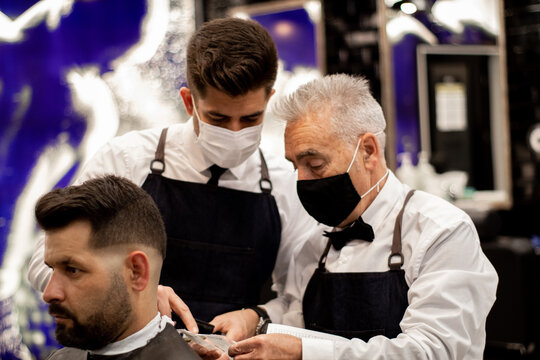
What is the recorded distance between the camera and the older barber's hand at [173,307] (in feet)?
6.40

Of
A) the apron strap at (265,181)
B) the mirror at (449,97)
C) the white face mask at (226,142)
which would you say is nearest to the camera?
the white face mask at (226,142)

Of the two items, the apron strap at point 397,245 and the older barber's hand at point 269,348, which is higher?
the apron strap at point 397,245

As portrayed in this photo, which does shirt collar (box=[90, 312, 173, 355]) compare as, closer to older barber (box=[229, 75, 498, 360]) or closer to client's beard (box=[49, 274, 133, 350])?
client's beard (box=[49, 274, 133, 350])

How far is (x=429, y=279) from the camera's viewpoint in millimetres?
1848

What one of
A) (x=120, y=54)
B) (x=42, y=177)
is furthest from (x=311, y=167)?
(x=120, y=54)

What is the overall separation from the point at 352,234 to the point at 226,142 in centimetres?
56

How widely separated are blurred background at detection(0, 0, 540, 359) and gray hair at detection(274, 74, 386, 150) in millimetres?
2218

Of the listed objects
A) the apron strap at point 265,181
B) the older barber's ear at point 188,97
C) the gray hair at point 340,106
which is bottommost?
the apron strap at point 265,181

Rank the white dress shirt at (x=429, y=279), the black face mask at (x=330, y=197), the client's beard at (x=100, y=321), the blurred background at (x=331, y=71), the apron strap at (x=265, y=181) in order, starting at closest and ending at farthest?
1. the client's beard at (x=100, y=321)
2. the white dress shirt at (x=429, y=279)
3. the black face mask at (x=330, y=197)
4. the apron strap at (x=265, y=181)
5. the blurred background at (x=331, y=71)

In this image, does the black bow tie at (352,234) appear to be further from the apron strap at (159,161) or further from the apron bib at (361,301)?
the apron strap at (159,161)

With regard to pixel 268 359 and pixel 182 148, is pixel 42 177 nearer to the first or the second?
pixel 182 148

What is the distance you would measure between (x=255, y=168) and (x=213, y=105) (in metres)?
0.43

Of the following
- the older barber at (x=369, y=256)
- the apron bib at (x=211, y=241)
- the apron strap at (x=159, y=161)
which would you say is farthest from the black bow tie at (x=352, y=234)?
the apron strap at (x=159, y=161)

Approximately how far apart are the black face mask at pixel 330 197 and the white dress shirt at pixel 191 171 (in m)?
0.27
